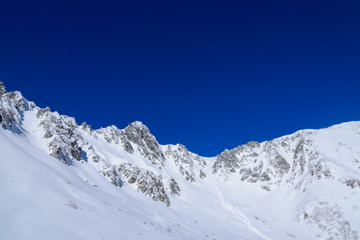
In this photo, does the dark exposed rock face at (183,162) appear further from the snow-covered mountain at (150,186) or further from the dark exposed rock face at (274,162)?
the dark exposed rock face at (274,162)

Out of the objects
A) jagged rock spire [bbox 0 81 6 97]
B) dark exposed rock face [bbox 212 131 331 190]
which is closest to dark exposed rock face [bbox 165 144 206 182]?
dark exposed rock face [bbox 212 131 331 190]

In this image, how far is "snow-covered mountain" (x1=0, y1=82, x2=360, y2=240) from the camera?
17.6 m

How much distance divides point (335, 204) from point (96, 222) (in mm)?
57693

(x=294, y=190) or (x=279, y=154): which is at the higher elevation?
(x=279, y=154)

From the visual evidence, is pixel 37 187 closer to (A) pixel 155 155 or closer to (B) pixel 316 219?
(B) pixel 316 219

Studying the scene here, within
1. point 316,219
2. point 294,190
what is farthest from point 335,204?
point 294,190

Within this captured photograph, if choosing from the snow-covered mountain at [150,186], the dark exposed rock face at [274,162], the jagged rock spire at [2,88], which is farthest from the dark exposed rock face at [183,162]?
the jagged rock spire at [2,88]

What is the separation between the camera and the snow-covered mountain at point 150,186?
1756cm

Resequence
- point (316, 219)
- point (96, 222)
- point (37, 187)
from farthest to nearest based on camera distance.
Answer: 1. point (316, 219)
2. point (37, 187)
3. point (96, 222)

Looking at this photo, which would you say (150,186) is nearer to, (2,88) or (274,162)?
(2,88)

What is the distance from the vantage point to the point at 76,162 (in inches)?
1716

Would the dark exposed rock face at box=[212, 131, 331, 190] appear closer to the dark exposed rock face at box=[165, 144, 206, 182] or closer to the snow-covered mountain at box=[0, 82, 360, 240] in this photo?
the snow-covered mountain at box=[0, 82, 360, 240]

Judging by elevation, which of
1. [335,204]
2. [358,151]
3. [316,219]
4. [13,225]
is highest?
[358,151]

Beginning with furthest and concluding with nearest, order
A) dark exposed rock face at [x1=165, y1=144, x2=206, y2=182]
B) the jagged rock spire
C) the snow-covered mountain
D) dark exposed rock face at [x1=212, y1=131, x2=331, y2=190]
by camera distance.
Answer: dark exposed rock face at [x1=165, y1=144, x2=206, y2=182]
dark exposed rock face at [x1=212, y1=131, x2=331, y2=190]
the jagged rock spire
the snow-covered mountain
